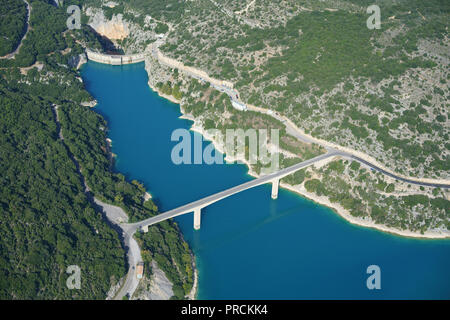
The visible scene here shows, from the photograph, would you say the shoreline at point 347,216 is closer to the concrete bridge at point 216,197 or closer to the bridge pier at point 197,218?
the concrete bridge at point 216,197

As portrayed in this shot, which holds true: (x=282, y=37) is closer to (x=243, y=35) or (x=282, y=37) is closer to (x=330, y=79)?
(x=243, y=35)

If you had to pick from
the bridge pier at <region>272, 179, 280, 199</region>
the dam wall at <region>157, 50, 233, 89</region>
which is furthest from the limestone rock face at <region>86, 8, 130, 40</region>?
the bridge pier at <region>272, 179, 280, 199</region>

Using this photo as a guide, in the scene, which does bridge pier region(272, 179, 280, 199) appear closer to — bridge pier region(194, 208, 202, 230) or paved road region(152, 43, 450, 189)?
paved road region(152, 43, 450, 189)

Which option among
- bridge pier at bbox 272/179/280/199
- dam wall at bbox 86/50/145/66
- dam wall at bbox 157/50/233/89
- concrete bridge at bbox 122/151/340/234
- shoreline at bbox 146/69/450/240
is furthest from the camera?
dam wall at bbox 86/50/145/66

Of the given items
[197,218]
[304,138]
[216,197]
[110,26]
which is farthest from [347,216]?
[110,26]

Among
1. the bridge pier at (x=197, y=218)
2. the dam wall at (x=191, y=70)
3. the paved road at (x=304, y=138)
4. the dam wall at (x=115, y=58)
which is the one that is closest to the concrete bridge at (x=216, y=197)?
the bridge pier at (x=197, y=218)

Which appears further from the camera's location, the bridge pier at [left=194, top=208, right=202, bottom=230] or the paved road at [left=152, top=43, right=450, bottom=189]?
the paved road at [left=152, top=43, right=450, bottom=189]
